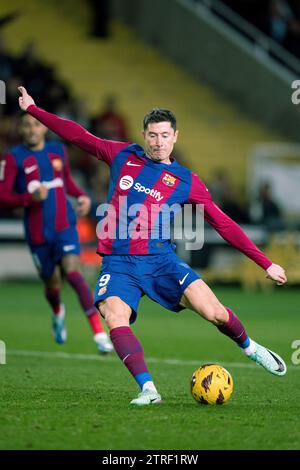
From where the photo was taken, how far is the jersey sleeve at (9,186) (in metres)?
12.3

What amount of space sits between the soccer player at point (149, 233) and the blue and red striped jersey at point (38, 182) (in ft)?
12.1

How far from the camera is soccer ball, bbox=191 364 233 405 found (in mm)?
8156

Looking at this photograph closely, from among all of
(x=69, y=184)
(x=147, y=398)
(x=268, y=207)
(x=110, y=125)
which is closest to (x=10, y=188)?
(x=69, y=184)

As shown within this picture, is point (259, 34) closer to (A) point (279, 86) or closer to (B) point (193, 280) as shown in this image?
(A) point (279, 86)

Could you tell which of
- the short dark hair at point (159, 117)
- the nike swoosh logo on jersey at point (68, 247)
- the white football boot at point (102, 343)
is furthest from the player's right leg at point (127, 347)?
the nike swoosh logo on jersey at point (68, 247)

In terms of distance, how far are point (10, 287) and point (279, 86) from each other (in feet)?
30.4

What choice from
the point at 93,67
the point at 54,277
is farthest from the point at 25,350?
the point at 93,67

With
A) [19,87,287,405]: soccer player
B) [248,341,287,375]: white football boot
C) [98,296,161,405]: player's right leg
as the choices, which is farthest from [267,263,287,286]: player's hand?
[98,296,161,405]: player's right leg

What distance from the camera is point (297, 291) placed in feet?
72.7

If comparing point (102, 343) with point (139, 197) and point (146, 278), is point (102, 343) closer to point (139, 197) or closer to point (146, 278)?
point (146, 278)

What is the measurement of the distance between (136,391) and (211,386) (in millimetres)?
1061

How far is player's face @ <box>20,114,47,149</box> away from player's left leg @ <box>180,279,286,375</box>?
4101 mm

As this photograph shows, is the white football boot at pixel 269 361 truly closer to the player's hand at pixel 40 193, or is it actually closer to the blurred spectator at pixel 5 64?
the player's hand at pixel 40 193

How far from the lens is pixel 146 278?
27.8ft
